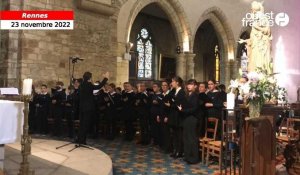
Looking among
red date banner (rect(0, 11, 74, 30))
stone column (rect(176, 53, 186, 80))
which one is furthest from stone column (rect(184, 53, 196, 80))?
red date banner (rect(0, 11, 74, 30))

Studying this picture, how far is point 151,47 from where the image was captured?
18.8 meters

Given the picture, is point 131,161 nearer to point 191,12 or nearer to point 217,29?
point 191,12

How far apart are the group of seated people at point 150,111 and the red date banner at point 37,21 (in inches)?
91.7

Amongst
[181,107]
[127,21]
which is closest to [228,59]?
[127,21]

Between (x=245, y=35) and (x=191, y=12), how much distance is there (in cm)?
576

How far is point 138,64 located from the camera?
1783cm

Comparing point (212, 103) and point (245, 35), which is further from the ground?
point (245, 35)

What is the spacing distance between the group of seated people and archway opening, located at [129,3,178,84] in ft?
26.1

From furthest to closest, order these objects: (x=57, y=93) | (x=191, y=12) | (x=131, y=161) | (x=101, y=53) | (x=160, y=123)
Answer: (x=191, y=12) → (x=101, y=53) → (x=57, y=93) → (x=160, y=123) → (x=131, y=161)

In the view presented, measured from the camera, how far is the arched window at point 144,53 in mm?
18000

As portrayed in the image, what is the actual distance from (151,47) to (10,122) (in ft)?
50.6

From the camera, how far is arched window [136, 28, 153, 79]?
18.0 meters

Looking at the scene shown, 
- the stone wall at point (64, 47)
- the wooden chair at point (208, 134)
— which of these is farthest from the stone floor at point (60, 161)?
the stone wall at point (64, 47)

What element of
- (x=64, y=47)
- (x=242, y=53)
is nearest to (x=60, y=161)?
(x=64, y=47)
